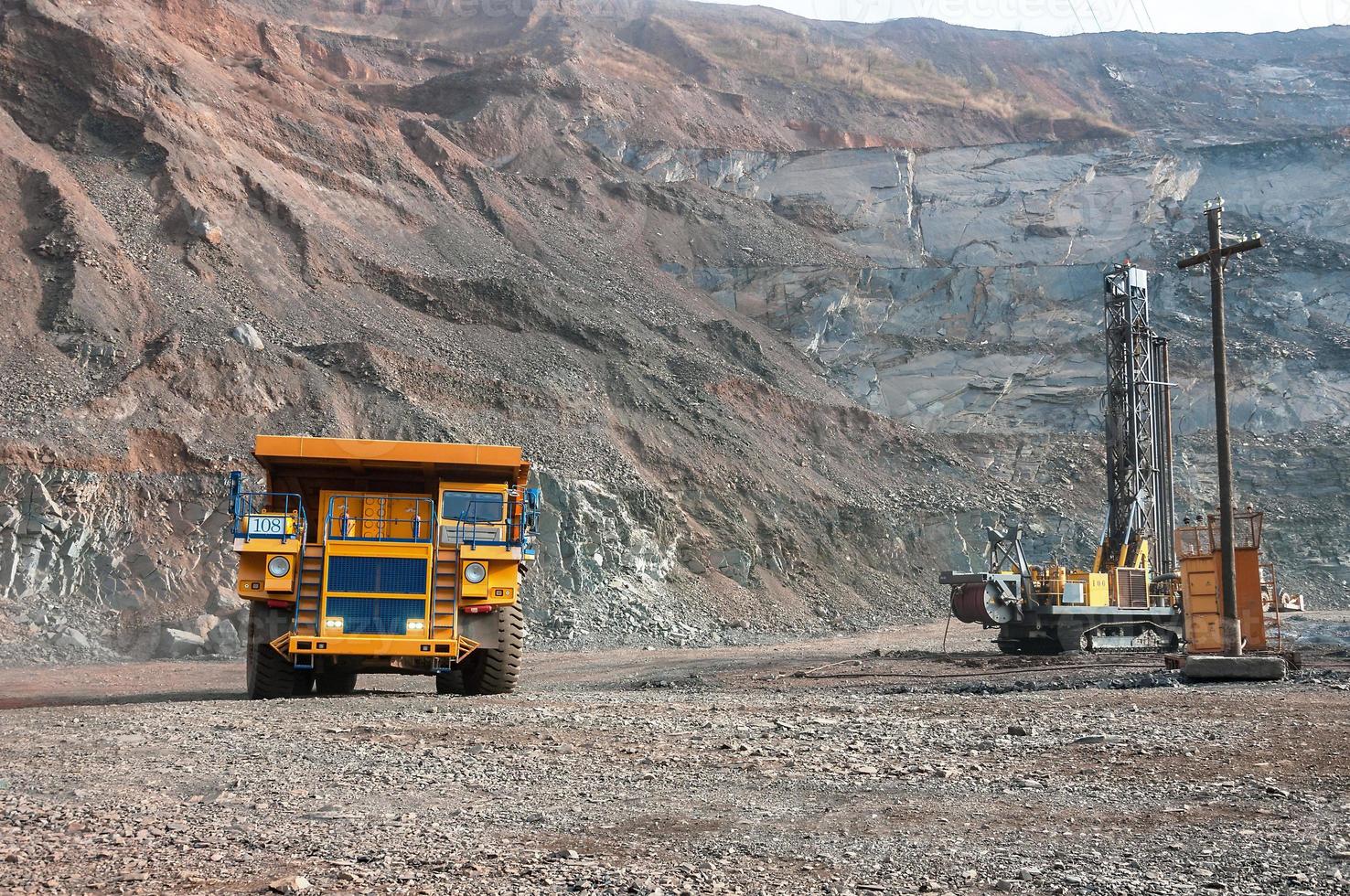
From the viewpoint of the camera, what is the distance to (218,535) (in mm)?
27594

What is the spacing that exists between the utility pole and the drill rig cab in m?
6.83

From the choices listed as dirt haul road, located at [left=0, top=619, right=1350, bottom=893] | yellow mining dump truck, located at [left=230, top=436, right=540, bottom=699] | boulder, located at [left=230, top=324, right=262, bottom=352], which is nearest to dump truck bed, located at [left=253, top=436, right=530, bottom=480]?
yellow mining dump truck, located at [left=230, top=436, right=540, bottom=699]

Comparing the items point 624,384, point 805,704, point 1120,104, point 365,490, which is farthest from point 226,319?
point 1120,104

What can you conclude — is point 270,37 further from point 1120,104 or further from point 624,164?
point 1120,104

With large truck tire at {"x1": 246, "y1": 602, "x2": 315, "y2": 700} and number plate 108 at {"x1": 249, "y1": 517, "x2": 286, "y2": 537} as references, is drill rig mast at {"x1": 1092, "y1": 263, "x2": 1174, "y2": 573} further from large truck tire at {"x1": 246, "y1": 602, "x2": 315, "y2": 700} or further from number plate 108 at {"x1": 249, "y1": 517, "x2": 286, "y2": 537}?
number plate 108 at {"x1": 249, "y1": 517, "x2": 286, "y2": 537}

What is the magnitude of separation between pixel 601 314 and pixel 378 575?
31006 mm

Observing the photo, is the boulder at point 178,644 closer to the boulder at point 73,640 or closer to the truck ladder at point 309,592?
the boulder at point 73,640

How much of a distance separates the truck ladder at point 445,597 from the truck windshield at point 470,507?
0.39 m

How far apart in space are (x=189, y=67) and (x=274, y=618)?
40.2 metres

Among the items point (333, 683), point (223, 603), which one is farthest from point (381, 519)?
point (223, 603)

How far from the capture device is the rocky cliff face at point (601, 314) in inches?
1180

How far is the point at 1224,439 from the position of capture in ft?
56.1

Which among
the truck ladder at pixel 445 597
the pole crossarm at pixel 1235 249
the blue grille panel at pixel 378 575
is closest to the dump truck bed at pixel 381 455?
the truck ladder at pixel 445 597

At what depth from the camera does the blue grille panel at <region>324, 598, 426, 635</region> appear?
12.5 metres
